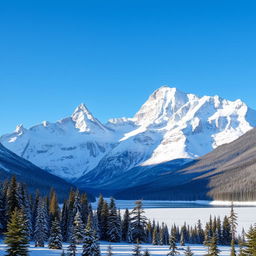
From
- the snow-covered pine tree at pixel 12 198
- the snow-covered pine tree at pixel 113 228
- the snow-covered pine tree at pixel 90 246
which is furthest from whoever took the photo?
the snow-covered pine tree at pixel 113 228

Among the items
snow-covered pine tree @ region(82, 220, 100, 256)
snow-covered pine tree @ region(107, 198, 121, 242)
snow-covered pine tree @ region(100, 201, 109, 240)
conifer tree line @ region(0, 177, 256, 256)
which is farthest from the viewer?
snow-covered pine tree @ region(100, 201, 109, 240)

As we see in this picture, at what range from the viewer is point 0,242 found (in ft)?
220

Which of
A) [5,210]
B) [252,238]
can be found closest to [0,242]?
[5,210]

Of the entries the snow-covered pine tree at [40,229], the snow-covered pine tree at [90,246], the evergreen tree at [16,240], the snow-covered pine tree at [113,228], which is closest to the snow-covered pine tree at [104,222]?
the snow-covered pine tree at [113,228]

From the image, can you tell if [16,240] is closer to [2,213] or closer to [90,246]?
[90,246]

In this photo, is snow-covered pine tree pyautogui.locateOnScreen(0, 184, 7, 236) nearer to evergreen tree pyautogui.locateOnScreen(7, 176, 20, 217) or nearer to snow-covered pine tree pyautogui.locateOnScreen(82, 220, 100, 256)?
evergreen tree pyautogui.locateOnScreen(7, 176, 20, 217)

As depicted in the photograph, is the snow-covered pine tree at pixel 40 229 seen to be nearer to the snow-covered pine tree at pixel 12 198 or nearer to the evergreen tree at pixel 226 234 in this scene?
the snow-covered pine tree at pixel 12 198

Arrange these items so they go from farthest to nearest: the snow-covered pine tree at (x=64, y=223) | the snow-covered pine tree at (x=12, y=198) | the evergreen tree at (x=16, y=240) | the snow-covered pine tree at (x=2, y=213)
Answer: the snow-covered pine tree at (x=64, y=223), the snow-covered pine tree at (x=12, y=198), the snow-covered pine tree at (x=2, y=213), the evergreen tree at (x=16, y=240)

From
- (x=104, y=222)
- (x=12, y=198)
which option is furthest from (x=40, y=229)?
(x=104, y=222)

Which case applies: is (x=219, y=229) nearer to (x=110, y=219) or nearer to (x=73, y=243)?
(x=110, y=219)

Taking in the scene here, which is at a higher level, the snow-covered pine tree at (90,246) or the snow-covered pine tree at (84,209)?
the snow-covered pine tree at (84,209)

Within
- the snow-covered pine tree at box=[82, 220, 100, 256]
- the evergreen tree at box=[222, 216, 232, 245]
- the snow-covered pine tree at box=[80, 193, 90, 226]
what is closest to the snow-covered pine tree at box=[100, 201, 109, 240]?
the snow-covered pine tree at box=[80, 193, 90, 226]

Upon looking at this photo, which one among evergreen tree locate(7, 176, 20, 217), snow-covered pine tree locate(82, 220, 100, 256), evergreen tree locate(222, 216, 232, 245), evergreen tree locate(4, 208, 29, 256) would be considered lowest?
evergreen tree locate(222, 216, 232, 245)

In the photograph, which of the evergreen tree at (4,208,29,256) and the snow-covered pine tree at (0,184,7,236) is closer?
the evergreen tree at (4,208,29,256)
